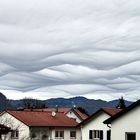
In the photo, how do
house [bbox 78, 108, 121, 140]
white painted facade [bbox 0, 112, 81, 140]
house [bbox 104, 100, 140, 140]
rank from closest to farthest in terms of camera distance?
house [bbox 104, 100, 140, 140], house [bbox 78, 108, 121, 140], white painted facade [bbox 0, 112, 81, 140]

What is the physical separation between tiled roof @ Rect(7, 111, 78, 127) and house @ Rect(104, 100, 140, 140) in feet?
96.9

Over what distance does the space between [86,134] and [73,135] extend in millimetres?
10001

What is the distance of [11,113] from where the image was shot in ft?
227

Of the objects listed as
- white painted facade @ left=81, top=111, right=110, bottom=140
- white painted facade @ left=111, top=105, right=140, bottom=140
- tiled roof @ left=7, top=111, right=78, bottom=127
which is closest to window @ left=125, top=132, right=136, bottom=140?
white painted facade @ left=111, top=105, right=140, bottom=140

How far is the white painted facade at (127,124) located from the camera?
37.8 m

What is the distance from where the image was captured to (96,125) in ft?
199

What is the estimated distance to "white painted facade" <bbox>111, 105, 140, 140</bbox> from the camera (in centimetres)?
3781

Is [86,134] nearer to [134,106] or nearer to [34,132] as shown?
[34,132]

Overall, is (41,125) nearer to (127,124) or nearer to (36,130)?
(36,130)

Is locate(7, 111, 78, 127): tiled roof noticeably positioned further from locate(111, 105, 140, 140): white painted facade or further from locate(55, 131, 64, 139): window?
locate(111, 105, 140, 140): white painted facade

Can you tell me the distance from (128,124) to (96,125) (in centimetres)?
2274

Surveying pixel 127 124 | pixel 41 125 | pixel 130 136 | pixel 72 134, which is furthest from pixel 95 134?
pixel 127 124

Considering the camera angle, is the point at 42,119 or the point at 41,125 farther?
the point at 42,119

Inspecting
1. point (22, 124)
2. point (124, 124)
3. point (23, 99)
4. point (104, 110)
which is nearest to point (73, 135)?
→ point (22, 124)
